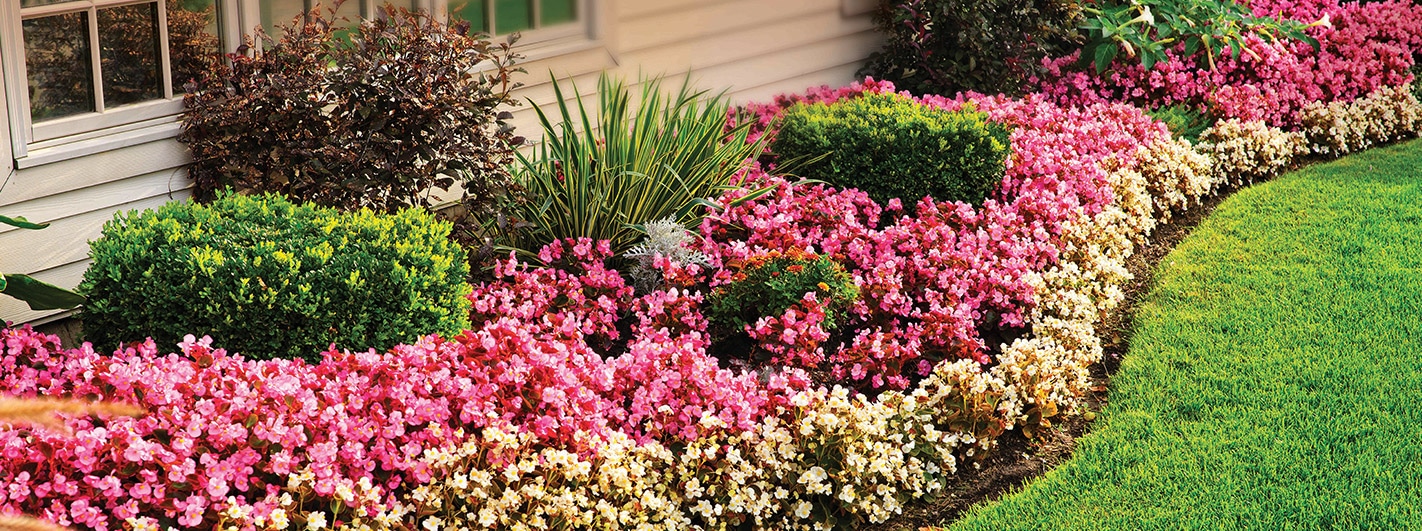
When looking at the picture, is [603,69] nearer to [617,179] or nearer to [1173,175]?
[617,179]

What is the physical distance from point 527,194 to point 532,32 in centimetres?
115

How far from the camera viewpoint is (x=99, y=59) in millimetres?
4391

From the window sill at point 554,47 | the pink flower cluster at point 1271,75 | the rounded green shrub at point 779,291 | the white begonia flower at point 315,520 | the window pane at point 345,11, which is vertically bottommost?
the white begonia flower at point 315,520

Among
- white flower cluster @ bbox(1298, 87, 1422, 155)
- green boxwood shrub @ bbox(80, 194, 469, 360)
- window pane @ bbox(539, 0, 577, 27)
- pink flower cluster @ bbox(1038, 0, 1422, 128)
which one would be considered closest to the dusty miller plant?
green boxwood shrub @ bbox(80, 194, 469, 360)

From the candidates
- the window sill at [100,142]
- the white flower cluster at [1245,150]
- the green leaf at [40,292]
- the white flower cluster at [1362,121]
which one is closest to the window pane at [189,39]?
the window sill at [100,142]

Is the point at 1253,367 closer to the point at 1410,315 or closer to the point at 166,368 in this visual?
the point at 1410,315

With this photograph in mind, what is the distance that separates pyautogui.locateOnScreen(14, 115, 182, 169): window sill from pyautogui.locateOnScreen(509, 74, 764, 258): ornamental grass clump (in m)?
1.27

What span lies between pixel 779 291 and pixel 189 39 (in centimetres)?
225

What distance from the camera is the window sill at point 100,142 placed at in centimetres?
425

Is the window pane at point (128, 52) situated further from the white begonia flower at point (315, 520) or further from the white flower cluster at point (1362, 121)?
the white flower cluster at point (1362, 121)

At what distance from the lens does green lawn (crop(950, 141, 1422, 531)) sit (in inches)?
146

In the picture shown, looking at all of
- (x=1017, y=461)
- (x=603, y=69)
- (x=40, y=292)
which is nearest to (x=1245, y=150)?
(x=603, y=69)

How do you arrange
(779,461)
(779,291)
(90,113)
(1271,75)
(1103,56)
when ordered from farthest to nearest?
(1271,75), (1103,56), (779,291), (90,113), (779,461)

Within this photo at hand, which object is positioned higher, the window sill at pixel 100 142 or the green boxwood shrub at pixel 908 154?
the window sill at pixel 100 142
